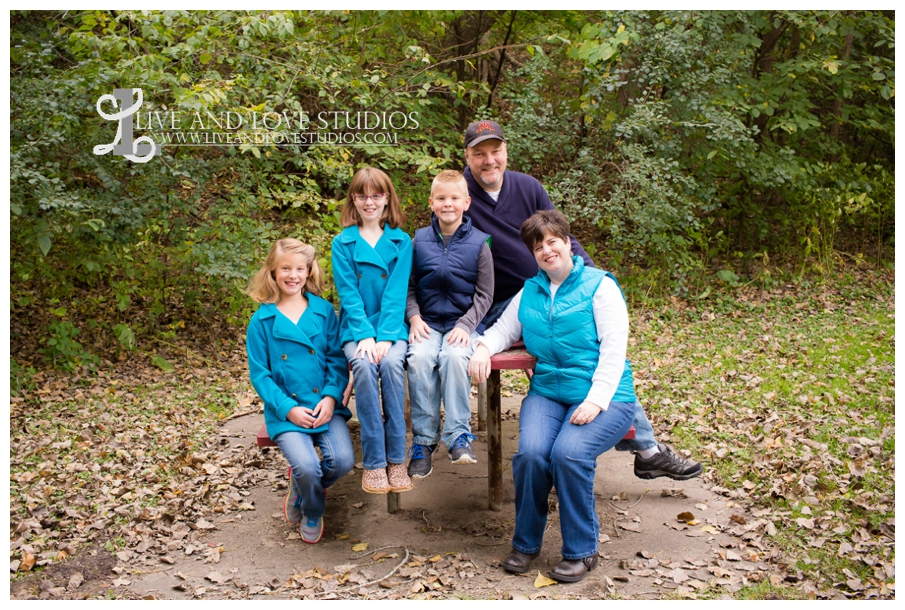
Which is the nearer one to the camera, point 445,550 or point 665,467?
point 445,550

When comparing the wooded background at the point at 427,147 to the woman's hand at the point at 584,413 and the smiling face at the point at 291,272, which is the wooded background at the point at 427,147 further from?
the woman's hand at the point at 584,413

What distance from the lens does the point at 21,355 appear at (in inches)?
282

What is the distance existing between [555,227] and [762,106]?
21.3 ft

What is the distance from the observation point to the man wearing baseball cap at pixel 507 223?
454 centimetres

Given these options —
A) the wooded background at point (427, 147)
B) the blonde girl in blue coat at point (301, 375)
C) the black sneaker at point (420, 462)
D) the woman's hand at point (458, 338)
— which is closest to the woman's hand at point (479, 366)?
the woman's hand at point (458, 338)

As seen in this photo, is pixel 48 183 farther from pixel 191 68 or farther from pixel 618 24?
pixel 618 24

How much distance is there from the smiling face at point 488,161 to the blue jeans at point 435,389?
111 centimetres

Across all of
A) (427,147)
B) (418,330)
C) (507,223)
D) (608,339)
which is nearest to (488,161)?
(507,223)

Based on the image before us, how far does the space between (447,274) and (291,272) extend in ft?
2.74

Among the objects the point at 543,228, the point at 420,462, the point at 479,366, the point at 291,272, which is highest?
the point at 543,228

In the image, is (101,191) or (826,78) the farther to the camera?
(826,78)

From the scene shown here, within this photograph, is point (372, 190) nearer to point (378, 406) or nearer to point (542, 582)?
point (378, 406)

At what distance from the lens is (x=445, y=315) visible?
4.30 m

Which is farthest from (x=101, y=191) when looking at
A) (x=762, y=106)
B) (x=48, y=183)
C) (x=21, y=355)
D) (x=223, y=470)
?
(x=762, y=106)
